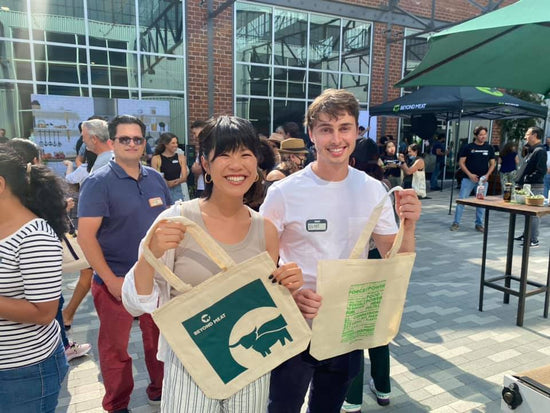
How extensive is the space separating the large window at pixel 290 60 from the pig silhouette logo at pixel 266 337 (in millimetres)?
9327

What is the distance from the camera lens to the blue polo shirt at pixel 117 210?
7.75 feet

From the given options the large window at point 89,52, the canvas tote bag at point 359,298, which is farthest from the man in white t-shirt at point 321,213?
the large window at point 89,52

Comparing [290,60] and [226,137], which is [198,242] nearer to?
[226,137]

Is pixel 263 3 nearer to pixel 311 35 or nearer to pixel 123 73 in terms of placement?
pixel 311 35

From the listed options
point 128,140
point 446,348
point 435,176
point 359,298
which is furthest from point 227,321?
point 435,176

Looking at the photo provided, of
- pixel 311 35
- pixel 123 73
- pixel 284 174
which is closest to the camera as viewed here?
pixel 284 174

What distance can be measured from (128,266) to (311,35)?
33.5 feet

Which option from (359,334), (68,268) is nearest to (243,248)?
(359,334)

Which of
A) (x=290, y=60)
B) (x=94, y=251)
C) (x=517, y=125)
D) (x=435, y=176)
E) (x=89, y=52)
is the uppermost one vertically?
(x=290, y=60)

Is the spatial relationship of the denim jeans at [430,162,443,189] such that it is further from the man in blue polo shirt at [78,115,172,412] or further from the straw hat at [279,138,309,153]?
the man in blue polo shirt at [78,115,172,412]

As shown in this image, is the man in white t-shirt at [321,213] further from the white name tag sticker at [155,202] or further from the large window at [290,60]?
the large window at [290,60]

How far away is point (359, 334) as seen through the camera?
1.75 metres

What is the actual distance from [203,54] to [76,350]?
792 cm

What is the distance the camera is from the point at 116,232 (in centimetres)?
244
